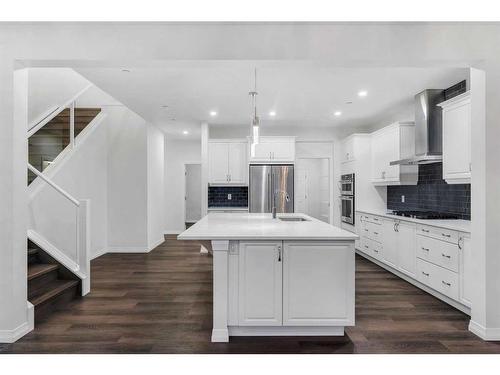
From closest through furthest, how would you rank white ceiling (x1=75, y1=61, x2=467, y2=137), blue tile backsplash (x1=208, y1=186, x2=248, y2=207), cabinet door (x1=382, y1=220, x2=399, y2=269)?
white ceiling (x1=75, y1=61, x2=467, y2=137), cabinet door (x1=382, y1=220, x2=399, y2=269), blue tile backsplash (x1=208, y1=186, x2=248, y2=207)

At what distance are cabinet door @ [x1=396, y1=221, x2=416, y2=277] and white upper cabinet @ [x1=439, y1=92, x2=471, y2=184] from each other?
2.52ft

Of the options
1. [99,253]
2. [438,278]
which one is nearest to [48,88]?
[99,253]

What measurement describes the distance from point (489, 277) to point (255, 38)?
8.74ft

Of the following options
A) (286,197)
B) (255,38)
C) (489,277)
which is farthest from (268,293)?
(286,197)

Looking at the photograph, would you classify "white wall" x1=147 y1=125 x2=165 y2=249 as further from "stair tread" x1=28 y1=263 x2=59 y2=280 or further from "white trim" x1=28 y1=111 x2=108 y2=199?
"stair tread" x1=28 y1=263 x2=59 y2=280

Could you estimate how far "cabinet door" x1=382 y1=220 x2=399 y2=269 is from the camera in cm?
448

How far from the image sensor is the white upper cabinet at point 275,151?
6531mm

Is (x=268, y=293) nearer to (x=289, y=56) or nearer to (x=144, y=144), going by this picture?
(x=289, y=56)

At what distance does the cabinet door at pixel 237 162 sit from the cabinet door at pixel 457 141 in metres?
3.74

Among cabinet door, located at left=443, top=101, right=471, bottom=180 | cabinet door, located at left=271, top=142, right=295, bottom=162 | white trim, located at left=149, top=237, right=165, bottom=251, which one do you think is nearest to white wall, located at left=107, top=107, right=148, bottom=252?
white trim, located at left=149, top=237, right=165, bottom=251

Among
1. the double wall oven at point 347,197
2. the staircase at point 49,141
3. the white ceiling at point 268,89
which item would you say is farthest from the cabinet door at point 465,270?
the staircase at point 49,141

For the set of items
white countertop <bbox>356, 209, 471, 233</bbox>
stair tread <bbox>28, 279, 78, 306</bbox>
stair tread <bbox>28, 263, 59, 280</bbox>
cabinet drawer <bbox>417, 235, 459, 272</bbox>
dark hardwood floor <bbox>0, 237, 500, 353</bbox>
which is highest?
white countertop <bbox>356, 209, 471, 233</bbox>

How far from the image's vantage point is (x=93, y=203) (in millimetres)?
5727

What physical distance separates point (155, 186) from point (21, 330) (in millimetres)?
4376
